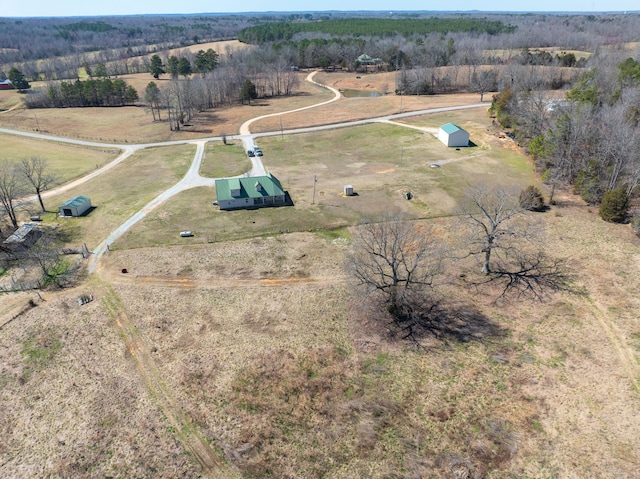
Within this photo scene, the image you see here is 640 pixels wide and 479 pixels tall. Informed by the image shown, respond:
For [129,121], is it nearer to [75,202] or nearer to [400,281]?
[75,202]

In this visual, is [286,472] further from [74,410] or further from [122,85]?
[122,85]

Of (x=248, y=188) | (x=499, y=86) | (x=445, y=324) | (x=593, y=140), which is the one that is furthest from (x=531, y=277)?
(x=499, y=86)

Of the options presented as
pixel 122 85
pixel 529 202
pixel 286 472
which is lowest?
pixel 286 472

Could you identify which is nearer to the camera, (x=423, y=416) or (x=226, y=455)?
(x=226, y=455)

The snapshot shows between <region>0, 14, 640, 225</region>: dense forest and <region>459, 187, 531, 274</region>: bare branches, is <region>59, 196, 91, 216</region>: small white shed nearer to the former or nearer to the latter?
<region>459, 187, 531, 274</region>: bare branches

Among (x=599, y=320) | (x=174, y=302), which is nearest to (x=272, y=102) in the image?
(x=174, y=302)

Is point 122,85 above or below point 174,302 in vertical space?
above

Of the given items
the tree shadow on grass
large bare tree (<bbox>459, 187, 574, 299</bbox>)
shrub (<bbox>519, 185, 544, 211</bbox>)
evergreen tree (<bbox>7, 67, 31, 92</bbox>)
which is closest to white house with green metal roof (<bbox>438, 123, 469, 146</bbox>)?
shrub (<bbox>519, 185, 544, 211</bbox>)

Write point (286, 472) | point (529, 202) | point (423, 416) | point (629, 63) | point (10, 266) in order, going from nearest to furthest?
point (286, 472)
point (423, 416)
point (10, 266)
point (529, 202)
point (629, 63)
